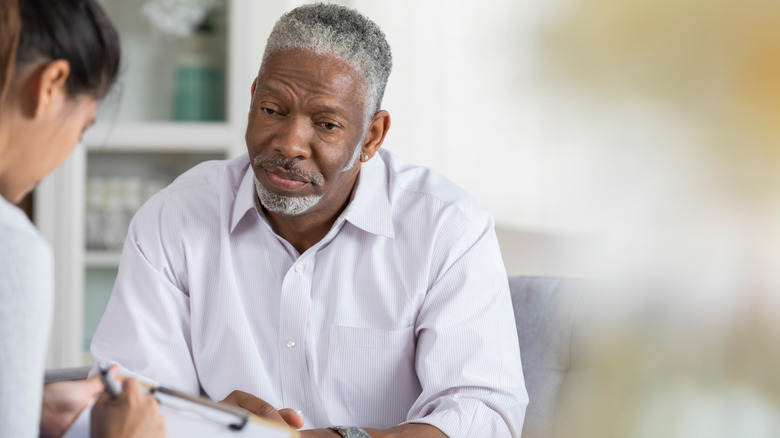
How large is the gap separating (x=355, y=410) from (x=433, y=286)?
0.82ft

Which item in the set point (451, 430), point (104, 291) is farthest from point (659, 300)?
point (104, 291)

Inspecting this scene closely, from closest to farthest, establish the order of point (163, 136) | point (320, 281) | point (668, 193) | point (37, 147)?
point (668, 193)
point (37, 147)
point (320, 281)
point (163, 136)

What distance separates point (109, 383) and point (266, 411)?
0.45m

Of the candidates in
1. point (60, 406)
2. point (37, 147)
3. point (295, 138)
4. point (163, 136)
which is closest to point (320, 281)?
point (295, 138)

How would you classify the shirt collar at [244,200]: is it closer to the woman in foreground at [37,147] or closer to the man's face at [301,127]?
the man's face at [301,127]

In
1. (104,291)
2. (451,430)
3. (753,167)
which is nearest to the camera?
(753,167)

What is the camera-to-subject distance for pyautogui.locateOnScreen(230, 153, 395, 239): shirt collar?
4.44ft

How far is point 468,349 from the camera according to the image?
124cm

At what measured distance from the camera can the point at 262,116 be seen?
131cm

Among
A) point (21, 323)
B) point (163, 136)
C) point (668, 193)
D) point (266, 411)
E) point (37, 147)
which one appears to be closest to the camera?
point (668, 193)

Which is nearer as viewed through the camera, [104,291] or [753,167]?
[753,167]

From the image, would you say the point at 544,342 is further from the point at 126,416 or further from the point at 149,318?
the point at 126,416

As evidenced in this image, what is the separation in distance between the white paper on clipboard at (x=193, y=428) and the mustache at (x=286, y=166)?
0.62 meters

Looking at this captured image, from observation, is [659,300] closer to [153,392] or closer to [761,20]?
[761,20]
